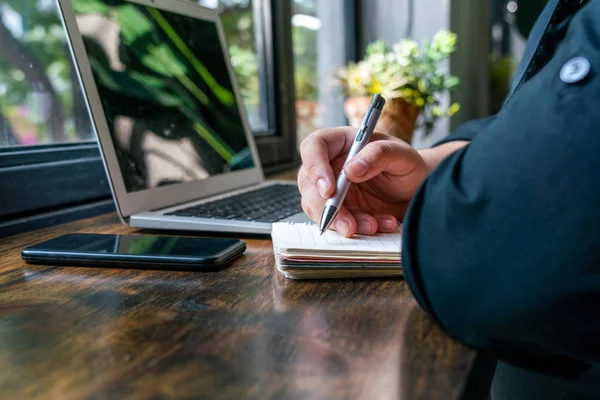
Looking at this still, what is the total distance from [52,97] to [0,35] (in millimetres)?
123

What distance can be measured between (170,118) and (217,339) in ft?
1.79

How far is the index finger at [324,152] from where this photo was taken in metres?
0.57

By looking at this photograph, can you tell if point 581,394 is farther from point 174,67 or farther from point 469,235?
point 174,67

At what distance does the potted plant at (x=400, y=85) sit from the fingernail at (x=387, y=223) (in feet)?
2.12

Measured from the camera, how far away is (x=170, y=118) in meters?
0.85

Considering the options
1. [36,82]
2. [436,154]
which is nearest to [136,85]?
[36,82]

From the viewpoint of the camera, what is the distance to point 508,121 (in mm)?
367

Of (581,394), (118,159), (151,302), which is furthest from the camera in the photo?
(118,159)

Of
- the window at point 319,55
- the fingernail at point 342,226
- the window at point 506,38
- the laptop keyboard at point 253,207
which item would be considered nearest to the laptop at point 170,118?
the laptop keyboard at point 253,207

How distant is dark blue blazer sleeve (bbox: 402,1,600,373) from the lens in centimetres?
32

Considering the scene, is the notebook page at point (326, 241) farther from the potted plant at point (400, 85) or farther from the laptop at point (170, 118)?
the potted plant at point (400, 85)

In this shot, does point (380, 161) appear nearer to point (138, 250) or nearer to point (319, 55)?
point (138, 250)

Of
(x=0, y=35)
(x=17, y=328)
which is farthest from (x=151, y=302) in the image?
(x=0, y=35)

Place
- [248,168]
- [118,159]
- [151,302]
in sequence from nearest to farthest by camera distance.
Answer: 1. [151,302]
2. [118,159]
3. [248,168]
